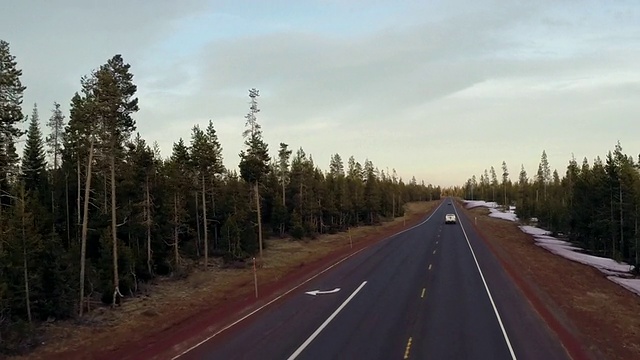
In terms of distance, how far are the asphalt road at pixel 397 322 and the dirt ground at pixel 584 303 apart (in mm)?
1210

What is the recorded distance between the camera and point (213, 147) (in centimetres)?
4272

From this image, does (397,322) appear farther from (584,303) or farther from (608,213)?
(608,213)

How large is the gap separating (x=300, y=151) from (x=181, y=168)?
136 feet

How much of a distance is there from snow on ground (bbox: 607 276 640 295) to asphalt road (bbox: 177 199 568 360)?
845cm

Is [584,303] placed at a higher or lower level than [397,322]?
lower

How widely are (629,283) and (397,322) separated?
25000 mm

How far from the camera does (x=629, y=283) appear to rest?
36.7m

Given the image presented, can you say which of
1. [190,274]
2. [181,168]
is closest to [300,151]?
[181,168]

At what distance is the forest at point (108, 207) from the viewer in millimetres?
22188

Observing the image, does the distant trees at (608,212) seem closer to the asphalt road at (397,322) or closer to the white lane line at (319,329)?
the asphalt road at (397,322)

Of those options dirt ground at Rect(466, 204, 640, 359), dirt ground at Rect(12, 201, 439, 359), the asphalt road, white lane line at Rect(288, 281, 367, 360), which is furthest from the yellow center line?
dirt ground at Rect(12, 201, 439, 359)

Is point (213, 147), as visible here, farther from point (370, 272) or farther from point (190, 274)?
point (370, 272)

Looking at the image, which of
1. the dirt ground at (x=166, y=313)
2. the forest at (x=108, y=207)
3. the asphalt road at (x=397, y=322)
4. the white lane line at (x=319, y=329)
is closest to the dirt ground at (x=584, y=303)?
the asphalt road at (x=397, y=322)

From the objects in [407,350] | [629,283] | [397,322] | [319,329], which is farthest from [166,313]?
[629,283]
